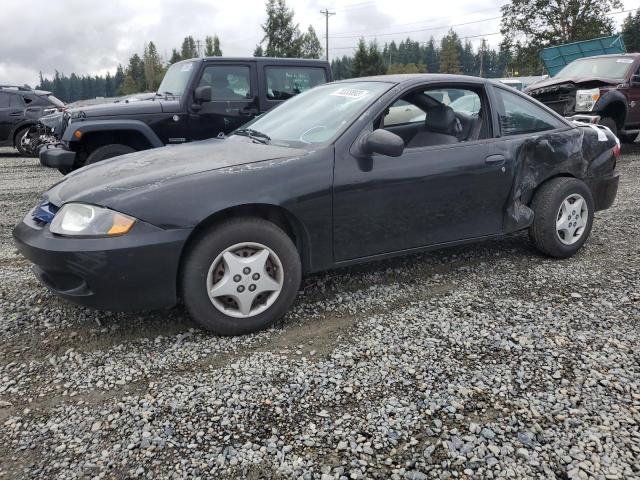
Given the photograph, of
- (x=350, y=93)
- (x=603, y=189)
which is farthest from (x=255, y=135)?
(x=603, y=189)

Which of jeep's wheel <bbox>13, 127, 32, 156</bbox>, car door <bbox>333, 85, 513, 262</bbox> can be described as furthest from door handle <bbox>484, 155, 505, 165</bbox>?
jeep's wheel <bbox>13, 127, 32, 156</bbox>

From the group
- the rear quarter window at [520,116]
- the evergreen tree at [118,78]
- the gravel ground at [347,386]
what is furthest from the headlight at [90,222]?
the evergreen tree at [118,78]

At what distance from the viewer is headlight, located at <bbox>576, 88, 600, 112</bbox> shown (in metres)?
9.62

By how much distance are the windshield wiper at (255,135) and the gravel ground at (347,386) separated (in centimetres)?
113

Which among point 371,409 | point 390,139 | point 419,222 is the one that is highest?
point 390,139

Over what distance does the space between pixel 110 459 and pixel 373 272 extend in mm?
2447

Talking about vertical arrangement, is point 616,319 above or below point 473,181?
below

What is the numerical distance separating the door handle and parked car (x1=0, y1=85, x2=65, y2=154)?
11713mm

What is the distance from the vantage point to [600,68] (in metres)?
10.8

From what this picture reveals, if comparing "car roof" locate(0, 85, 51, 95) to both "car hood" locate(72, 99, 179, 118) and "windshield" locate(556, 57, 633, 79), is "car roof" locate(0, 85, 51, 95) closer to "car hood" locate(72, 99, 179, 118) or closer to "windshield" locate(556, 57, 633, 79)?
"car hood" locate(72, 99, 179, 118)

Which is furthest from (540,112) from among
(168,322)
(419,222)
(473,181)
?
(168,322)

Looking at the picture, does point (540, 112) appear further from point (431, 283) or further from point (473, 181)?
point (431, 283)

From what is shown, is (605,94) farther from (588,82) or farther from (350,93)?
(350,93)

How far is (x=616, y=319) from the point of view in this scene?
323cm
